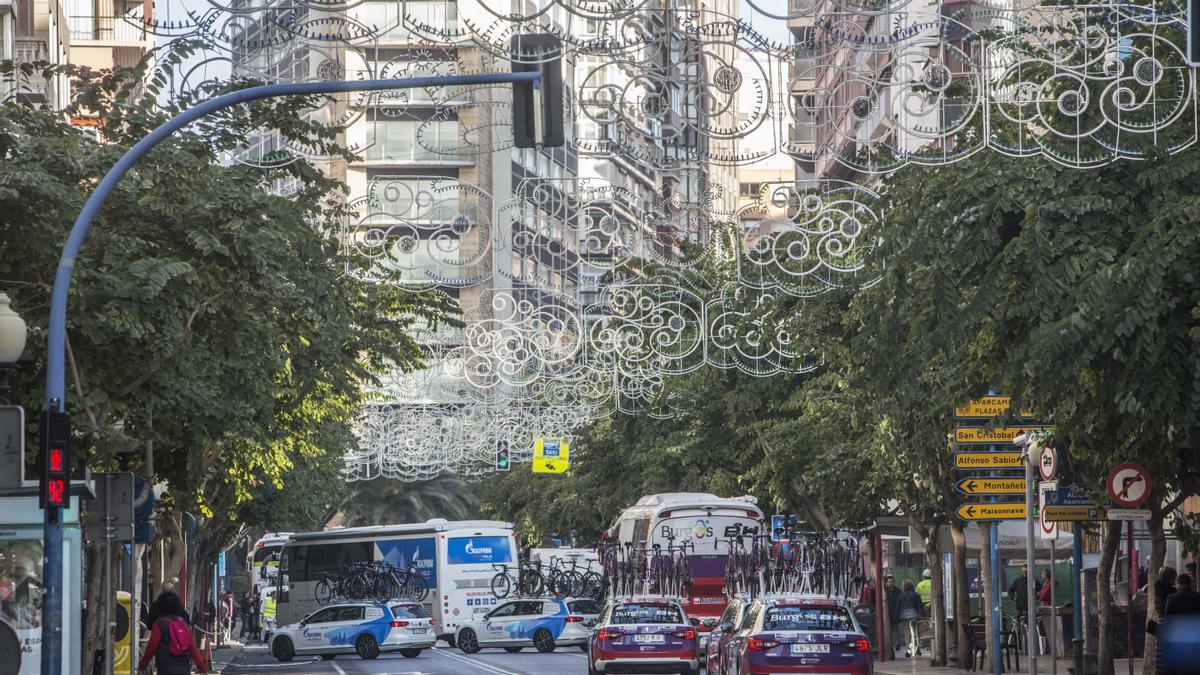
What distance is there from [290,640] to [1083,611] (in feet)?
88.7

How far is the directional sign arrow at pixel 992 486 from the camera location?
1049 inches

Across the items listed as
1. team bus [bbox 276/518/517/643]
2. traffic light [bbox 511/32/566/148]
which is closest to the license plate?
traffic light [bbox 511/32/566/148]

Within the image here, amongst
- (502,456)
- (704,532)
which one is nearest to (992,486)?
(704,532)

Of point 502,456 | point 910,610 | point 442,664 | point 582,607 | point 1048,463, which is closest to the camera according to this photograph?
point 1048,463

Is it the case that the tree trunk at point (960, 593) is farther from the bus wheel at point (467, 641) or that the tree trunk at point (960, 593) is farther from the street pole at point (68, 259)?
the bus wheel at point (467, 641)

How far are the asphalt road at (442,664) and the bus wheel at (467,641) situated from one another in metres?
0.29

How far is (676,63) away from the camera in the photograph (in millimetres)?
20031

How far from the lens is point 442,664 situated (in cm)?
4553

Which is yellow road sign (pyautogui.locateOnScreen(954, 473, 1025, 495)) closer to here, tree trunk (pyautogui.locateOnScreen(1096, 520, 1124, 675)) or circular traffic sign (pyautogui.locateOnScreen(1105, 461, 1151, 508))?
tree trunk (pyautogui.locateOnScreen(1096, 520, 1124, 675))

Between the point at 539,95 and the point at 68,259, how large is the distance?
415 centimetres

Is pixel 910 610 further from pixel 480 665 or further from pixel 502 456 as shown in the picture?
pixel 502 456

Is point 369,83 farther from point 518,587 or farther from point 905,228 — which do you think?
point 518,587

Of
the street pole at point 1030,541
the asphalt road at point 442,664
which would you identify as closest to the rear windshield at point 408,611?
the asphalt road at point 442,664

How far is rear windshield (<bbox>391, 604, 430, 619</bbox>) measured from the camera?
52.2 metres
